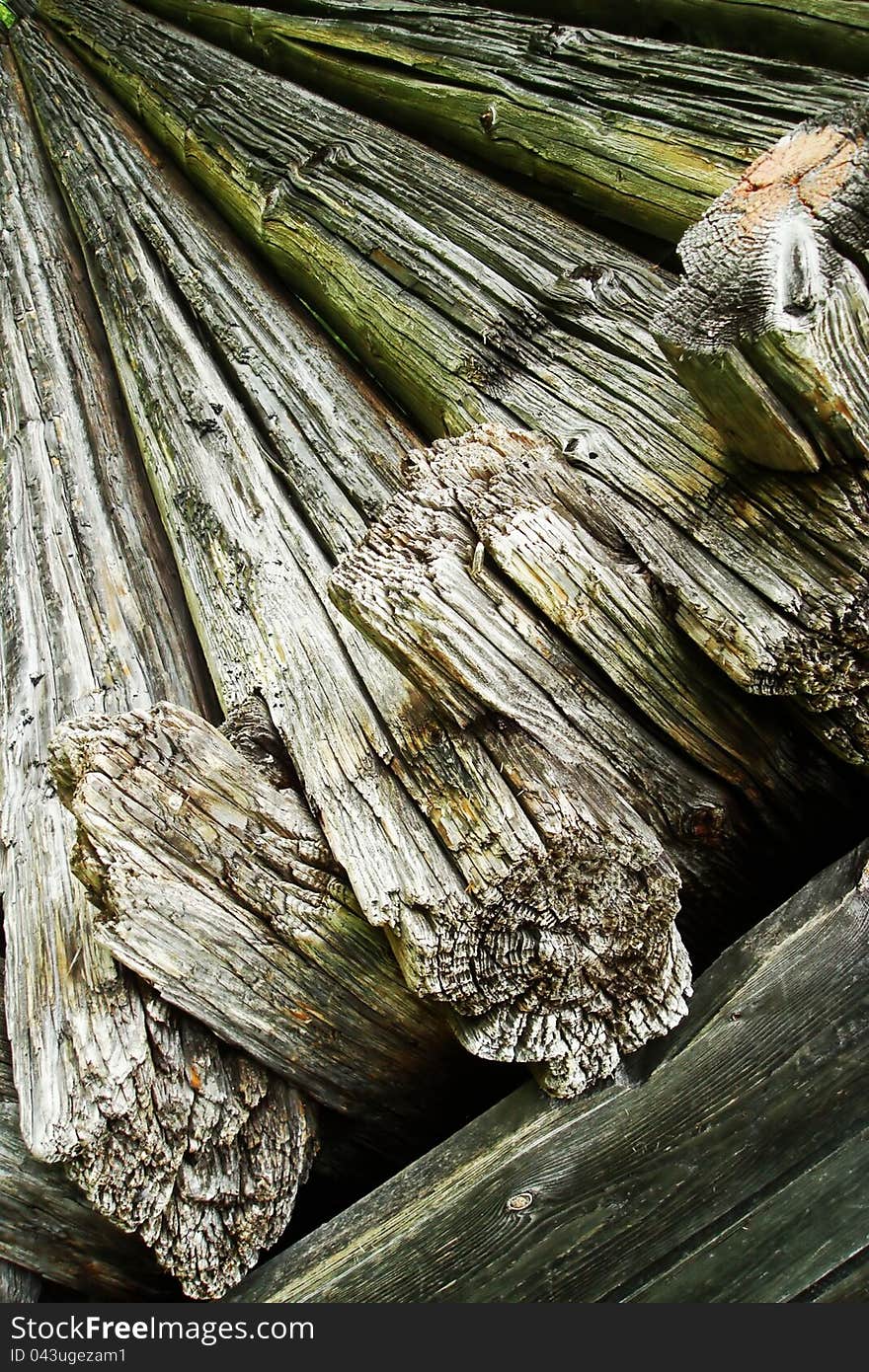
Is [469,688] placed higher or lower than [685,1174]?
higher

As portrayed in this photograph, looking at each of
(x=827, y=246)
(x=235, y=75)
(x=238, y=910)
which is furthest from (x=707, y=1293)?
(x=235, y=75)

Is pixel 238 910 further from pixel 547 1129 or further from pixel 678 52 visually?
pixel 678 52

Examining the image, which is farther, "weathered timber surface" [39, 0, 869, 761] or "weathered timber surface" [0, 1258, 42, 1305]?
"weathered timber surface" [0, 1258, 42, 1305]

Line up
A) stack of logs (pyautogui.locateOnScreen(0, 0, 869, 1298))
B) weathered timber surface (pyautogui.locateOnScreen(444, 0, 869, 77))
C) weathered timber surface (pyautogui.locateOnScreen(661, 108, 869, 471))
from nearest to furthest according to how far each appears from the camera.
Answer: weathered timber surface (pyautogui.locateOnScreen(661, 108, 869, 471)), stack of logs (pyautogui.locateOnScreen(0, 0, 869, 1298)), weathered timber surface (pyautogui.locateOnScreen(444, 0, 869, 77))

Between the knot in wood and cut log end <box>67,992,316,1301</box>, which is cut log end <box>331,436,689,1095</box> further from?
cut log end <box>67,992,316,1301</box>

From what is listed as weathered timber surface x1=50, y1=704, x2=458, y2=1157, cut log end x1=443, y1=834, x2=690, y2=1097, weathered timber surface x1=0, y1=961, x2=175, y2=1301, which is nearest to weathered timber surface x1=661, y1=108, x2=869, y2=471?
cut log end x1=443, y1=834, x2=690, y2=1097

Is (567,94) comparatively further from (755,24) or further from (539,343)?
(539,343)

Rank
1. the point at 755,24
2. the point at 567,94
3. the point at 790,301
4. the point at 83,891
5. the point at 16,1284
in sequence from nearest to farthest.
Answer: the point at 790,301 < the point at 16,1284 < the point at 83,891 < the point at 755,24 < the point at 567,94

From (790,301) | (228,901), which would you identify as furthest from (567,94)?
(228,901)
